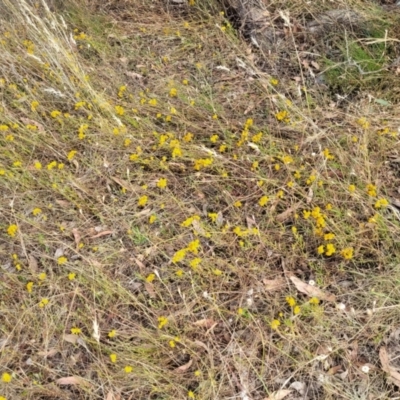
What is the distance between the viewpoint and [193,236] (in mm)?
2574

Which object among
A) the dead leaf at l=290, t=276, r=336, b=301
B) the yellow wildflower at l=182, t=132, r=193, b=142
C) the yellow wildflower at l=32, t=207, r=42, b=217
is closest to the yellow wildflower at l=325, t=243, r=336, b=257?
the dead leaf at l=290, t=276, r=336, b=301

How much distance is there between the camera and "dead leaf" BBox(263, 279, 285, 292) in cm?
229

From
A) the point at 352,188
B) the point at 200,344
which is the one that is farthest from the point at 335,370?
the point at 352,188

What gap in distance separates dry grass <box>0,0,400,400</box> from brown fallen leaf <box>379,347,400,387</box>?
0.03 m

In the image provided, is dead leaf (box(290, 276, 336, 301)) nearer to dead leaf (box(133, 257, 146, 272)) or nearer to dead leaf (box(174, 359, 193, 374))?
dead leaf (box(174, 359, 193, 374))

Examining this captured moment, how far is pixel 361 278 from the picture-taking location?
88.9 inches

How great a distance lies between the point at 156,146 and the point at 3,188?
1.09 m

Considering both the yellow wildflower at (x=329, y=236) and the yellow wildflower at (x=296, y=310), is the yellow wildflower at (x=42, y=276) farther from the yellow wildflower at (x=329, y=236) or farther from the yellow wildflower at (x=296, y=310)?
the yellow wildflower at (x=329, y=236)

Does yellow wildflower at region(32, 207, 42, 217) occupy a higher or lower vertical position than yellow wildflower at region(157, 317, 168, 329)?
higher

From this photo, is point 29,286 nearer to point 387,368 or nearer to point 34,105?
point 34,105

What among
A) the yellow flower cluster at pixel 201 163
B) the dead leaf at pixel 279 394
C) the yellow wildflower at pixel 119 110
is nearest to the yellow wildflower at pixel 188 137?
the yellow flower cluster at pixel 201 163

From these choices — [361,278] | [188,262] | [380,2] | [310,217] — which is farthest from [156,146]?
[380,2]

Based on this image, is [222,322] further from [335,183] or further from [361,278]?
[335,183]

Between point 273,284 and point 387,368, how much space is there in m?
0.64
